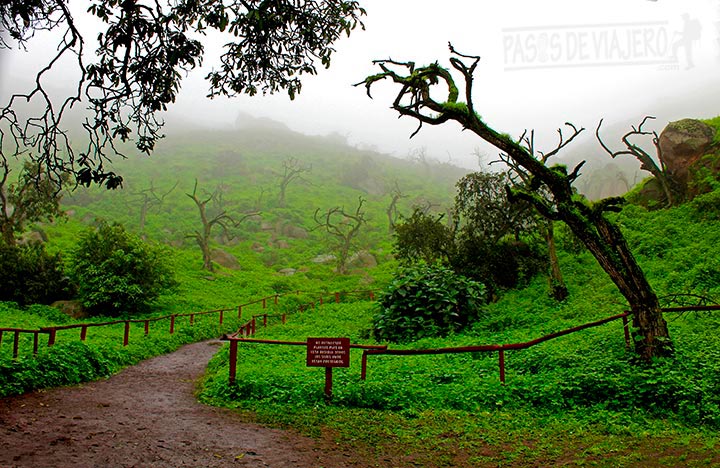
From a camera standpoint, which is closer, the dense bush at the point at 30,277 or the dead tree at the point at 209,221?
the dense bush at the point at 30,277

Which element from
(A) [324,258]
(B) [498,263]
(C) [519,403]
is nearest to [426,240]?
(B) [498,263]

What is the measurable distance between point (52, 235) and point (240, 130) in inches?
3002

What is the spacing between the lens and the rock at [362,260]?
136ft

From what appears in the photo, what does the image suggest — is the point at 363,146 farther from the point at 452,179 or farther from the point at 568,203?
the point at 568,203

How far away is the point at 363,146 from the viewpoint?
117000mm

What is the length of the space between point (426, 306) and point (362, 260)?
89.3 ft

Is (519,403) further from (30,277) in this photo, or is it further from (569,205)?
(30,277)

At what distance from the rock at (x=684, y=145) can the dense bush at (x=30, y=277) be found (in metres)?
30.3

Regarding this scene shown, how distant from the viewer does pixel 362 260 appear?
42.1 metres

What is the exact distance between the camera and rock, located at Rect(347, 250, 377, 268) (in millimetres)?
41438

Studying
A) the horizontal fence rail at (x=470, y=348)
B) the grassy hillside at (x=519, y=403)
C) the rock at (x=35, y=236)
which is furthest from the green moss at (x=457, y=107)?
the rock at (x=35, y=236)

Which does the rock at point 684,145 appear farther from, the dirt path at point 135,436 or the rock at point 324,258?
the rock at point 324,258

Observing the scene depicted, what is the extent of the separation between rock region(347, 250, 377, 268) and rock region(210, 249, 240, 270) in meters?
10.5

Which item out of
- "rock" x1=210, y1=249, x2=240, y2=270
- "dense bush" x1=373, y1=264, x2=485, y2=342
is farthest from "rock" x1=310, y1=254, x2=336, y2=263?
"dense bush" x1=373, y1=264, x2=485, y2=342
